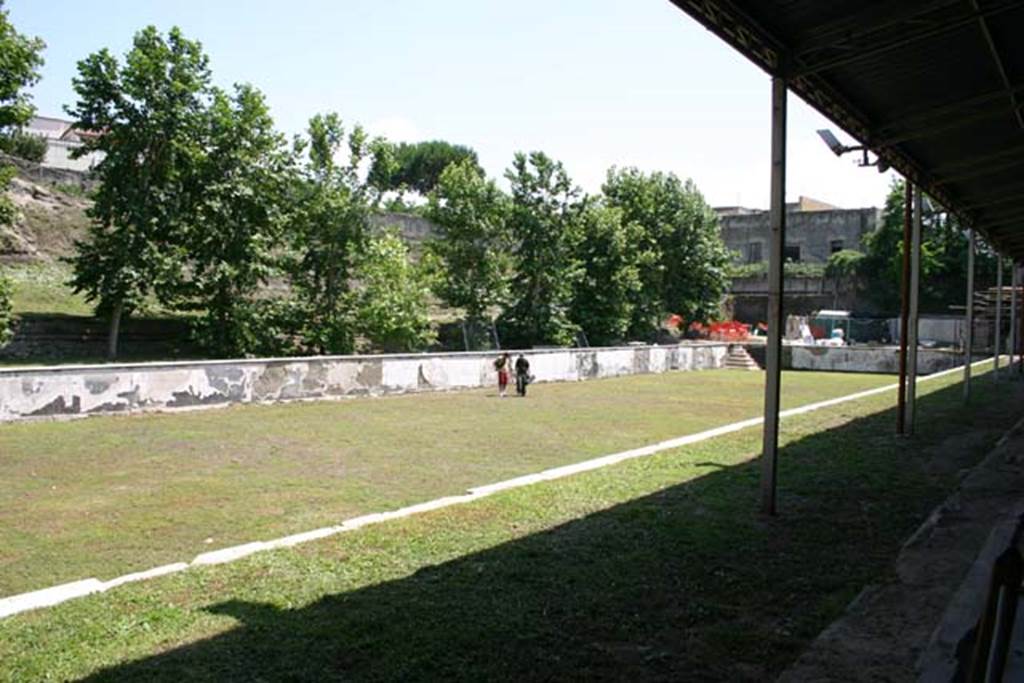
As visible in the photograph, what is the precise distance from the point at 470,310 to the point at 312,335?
664 cm

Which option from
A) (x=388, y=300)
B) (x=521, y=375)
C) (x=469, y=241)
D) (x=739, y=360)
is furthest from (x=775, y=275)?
(x=739, y=360)

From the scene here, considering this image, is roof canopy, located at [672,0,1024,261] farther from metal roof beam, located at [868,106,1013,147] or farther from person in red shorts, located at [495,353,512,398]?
person in red shorts, located at [495,353,512,398]

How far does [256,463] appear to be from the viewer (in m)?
10.9

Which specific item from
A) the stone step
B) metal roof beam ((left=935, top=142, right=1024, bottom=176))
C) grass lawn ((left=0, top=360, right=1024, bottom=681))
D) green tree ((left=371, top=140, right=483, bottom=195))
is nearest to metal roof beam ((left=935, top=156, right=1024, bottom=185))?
metal roof beam ((left=935, top=142, right=1024, bottom=176))

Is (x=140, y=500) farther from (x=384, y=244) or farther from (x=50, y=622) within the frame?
(x=384, y=244)

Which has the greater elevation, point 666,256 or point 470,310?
point 666,256

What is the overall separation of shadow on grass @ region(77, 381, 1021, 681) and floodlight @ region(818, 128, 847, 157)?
4.45 meters

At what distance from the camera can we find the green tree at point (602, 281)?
109ft

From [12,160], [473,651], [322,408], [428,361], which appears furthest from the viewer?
[12,160]

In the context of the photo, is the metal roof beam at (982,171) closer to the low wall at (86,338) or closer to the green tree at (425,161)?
the low wall at (86,338)

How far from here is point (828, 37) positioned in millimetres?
7379

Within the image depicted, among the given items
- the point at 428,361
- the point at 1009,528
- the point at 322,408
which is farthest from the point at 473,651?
the point at 428,361

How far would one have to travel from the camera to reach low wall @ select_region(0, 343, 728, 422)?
14305 mm

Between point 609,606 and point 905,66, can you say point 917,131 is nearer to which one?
point 905,66
